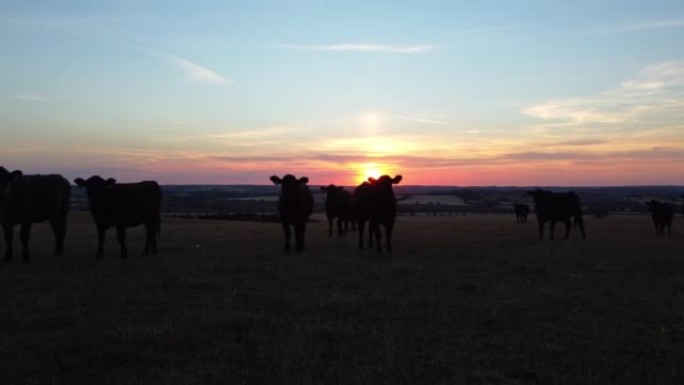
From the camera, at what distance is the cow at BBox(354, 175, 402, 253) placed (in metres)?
21.8

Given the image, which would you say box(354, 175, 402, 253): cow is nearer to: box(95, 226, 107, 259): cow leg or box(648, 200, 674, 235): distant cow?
box(95, 226, 107, 259): cow leg

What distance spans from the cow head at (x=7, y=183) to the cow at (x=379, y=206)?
10.5 m

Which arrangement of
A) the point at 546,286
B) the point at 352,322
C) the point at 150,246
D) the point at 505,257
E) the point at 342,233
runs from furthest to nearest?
the point at 342,233 → the point at 150,246 → the point at 505,257 → the point at 546,286 → the point at 352,322

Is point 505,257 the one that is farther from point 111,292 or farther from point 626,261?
point 111,292

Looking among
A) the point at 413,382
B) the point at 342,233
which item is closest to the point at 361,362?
the point at 413,382

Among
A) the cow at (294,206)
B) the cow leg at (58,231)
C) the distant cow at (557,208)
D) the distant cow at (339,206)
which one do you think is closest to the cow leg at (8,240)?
the cow leg at (58,231)

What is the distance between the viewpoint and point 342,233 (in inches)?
1215

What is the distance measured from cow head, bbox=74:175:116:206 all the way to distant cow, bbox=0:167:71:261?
0.76 meters

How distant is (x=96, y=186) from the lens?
19.9m

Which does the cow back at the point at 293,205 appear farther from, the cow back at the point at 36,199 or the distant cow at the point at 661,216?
the distant cow at the point at 661,216

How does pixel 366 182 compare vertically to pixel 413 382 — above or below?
above

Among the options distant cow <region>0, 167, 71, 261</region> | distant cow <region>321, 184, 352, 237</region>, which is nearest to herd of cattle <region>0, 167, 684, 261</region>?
distant cow <region>0, 167, 71, 261</region>

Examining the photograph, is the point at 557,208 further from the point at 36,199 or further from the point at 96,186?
the point at 36,199

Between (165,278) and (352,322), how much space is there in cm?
582
